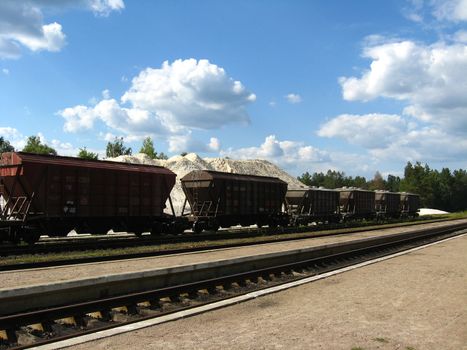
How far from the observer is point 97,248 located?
18594 millimetres

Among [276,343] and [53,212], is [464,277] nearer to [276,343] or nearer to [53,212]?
[276,343]

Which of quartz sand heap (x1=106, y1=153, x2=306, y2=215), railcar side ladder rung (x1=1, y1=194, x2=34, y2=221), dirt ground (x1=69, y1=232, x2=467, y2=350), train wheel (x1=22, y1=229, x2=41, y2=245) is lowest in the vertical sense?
dirt ground (x1=69, y1=232, x2=467, y2=350)

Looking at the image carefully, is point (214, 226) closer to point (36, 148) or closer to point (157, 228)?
point (157, 228)

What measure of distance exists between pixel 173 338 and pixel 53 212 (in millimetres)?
13884

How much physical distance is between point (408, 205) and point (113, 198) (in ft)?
165

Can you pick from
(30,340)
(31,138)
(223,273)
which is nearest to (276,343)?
(30,340)

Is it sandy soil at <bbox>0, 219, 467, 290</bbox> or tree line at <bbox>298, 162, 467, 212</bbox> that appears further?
tree line at <bbox>298, 162, 467, 212</bbox>

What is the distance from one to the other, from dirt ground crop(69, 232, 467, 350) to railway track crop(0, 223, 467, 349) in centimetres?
71

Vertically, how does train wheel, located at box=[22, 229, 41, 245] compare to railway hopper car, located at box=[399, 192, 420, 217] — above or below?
below

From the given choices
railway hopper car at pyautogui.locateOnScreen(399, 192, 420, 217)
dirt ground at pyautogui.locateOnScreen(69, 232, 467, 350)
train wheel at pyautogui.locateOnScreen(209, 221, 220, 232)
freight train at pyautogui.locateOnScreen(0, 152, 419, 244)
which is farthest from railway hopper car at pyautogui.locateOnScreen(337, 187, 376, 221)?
dirt ground at pyautogui.locateOnScreen(69, 232, 467, 350)

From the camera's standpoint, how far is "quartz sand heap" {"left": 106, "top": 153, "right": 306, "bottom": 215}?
A: 61.8 metres

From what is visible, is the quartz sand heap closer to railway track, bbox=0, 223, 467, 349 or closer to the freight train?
the freight train

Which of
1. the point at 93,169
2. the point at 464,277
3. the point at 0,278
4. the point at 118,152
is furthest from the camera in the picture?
the point at 118,152

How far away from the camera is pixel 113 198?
2155 cm
